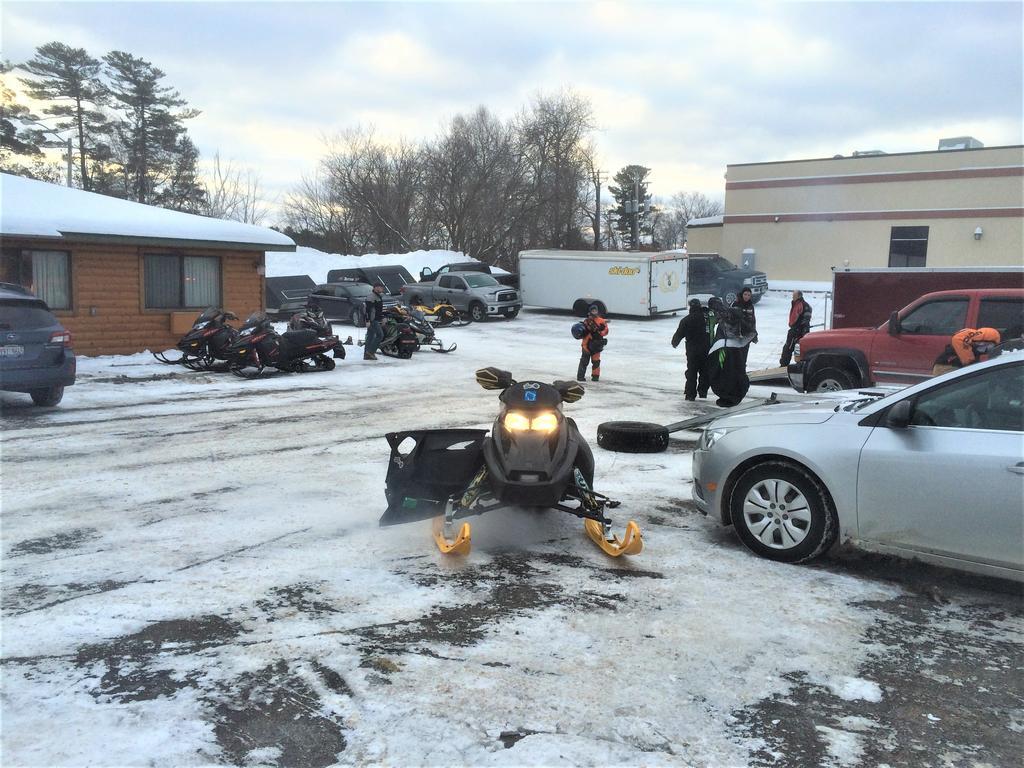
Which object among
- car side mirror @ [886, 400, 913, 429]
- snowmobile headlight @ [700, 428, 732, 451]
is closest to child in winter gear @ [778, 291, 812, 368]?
snowmobile headlight @ [700, 428, 732, 451]

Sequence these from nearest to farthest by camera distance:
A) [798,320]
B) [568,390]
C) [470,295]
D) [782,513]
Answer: [782,513] → [568,390] → [798,320] → [470,295]

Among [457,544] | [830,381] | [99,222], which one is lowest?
[457,544]

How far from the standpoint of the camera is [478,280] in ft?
96.3

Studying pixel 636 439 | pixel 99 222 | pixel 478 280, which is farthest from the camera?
pixel 478 280

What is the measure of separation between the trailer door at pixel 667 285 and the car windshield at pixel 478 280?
19.2ft

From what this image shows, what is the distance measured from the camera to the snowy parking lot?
10.3 feet

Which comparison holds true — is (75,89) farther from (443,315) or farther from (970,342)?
(970,342)

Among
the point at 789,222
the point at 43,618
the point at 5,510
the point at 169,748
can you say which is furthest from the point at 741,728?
the point at 789,222

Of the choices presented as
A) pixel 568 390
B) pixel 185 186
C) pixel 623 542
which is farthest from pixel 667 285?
pixel 185 186

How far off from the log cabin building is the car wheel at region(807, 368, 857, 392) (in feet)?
42.7

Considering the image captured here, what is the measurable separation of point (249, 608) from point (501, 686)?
162 centimetres

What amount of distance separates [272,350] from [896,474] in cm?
1255

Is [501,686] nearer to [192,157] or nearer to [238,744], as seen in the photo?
[238,744]

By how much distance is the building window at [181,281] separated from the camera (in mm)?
17625
